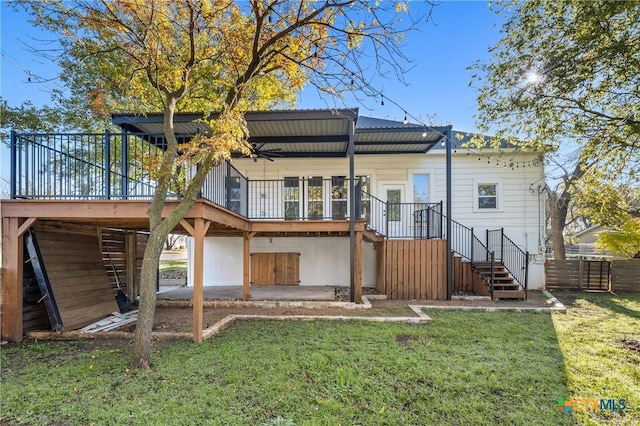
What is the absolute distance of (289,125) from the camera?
7910 mm

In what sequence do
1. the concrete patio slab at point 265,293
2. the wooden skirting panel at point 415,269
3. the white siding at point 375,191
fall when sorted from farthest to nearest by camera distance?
the white siding at point 375,191, the wooden skirting panel at point 415,269, the concrete patio slab at point 265,293

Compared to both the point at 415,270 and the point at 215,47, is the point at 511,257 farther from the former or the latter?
the point at 215,47

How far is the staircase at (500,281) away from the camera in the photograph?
8.70 m

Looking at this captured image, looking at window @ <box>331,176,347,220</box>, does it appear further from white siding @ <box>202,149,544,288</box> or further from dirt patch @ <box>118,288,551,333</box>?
dirt patch @ <box>118,288,551,333</box>

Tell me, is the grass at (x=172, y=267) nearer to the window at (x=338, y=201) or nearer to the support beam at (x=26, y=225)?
the window at (x=338, y=201)

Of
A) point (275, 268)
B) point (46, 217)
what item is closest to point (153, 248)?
point (46, 217)

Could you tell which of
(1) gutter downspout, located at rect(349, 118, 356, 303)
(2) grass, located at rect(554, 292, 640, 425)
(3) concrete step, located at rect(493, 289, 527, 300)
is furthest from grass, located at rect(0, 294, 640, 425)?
(3) concrete step, located at rect(493, 289, 527, 300)

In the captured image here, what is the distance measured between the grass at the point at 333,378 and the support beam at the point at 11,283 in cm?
48

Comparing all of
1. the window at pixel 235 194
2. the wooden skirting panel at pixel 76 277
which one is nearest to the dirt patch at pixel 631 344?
the window at pixel 235 194

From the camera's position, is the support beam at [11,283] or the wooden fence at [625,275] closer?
the support beam at [11,283]

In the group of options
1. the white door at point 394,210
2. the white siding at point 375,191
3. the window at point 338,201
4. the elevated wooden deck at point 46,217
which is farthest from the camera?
the white siding at point 375,191

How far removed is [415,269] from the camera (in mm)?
9023

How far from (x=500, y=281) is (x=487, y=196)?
3.11 metres

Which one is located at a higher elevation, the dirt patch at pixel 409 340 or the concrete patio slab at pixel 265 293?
the dirt patch at pixel 409 340
